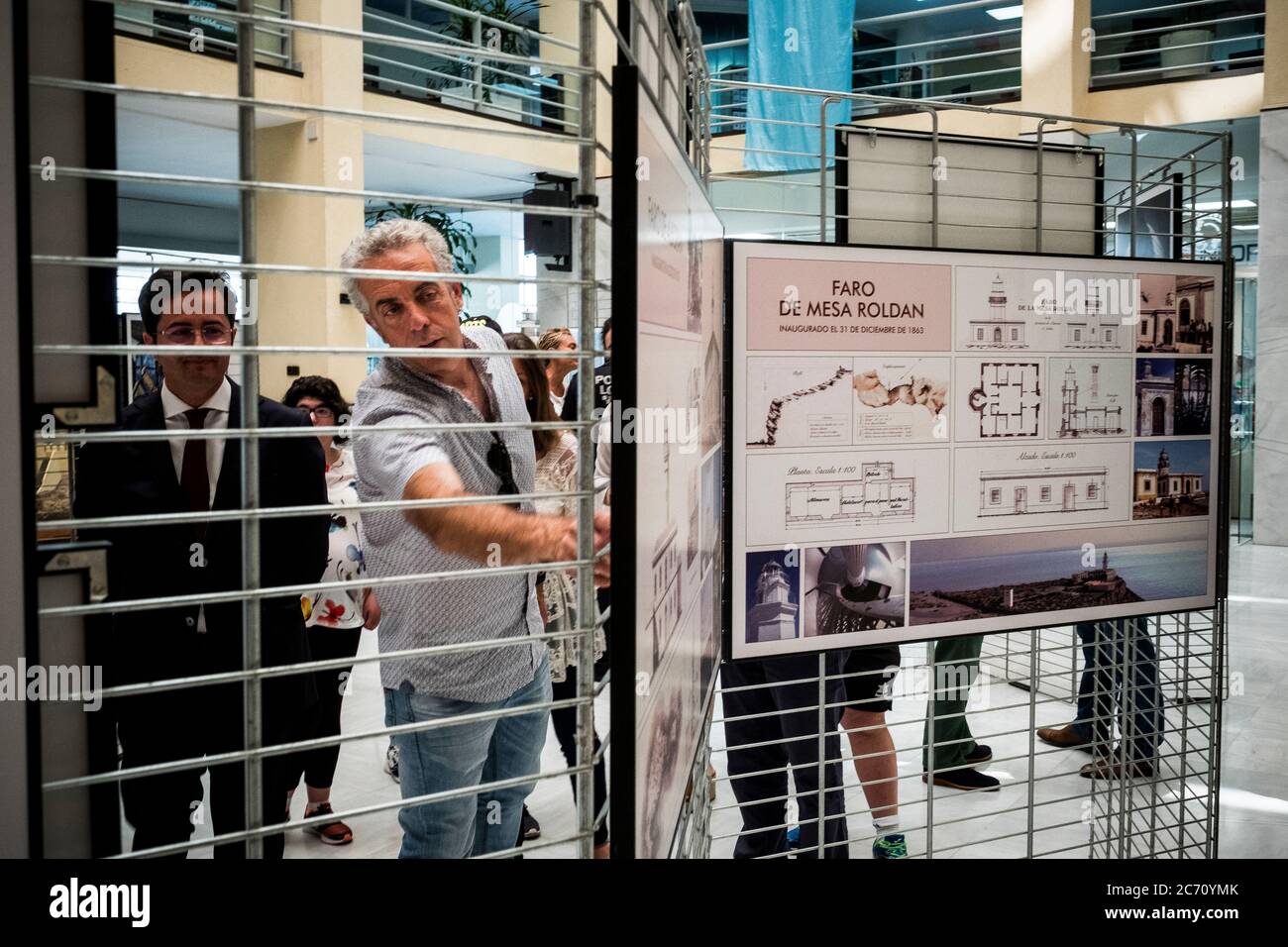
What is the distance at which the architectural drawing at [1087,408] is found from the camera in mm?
2670

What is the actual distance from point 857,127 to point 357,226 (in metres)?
6.12

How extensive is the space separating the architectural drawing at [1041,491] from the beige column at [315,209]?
19.1 feet

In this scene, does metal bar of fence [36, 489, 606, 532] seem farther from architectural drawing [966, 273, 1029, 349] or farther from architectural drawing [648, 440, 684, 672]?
architectural drawing [966, 273, 1029, 349]

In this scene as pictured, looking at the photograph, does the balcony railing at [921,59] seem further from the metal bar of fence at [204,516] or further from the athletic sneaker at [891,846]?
the metal bar of fence at [204,516]

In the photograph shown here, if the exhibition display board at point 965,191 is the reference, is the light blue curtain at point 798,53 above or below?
above

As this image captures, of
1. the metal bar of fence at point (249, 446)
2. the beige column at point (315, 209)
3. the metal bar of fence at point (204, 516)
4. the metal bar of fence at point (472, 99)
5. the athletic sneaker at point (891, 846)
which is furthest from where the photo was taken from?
the beige column at point (315, 209)

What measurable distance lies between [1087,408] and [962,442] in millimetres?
462

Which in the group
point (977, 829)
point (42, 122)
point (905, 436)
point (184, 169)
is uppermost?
point (184, 169)

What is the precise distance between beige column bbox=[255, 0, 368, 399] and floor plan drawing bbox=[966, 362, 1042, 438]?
577cm

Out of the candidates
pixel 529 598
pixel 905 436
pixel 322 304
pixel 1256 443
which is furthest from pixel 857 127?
pixel 1256 443

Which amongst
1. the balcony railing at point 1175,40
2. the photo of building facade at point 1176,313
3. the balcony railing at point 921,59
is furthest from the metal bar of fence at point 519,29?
the balcony railing at point 921,59

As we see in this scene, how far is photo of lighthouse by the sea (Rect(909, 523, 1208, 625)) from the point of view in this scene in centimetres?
251
